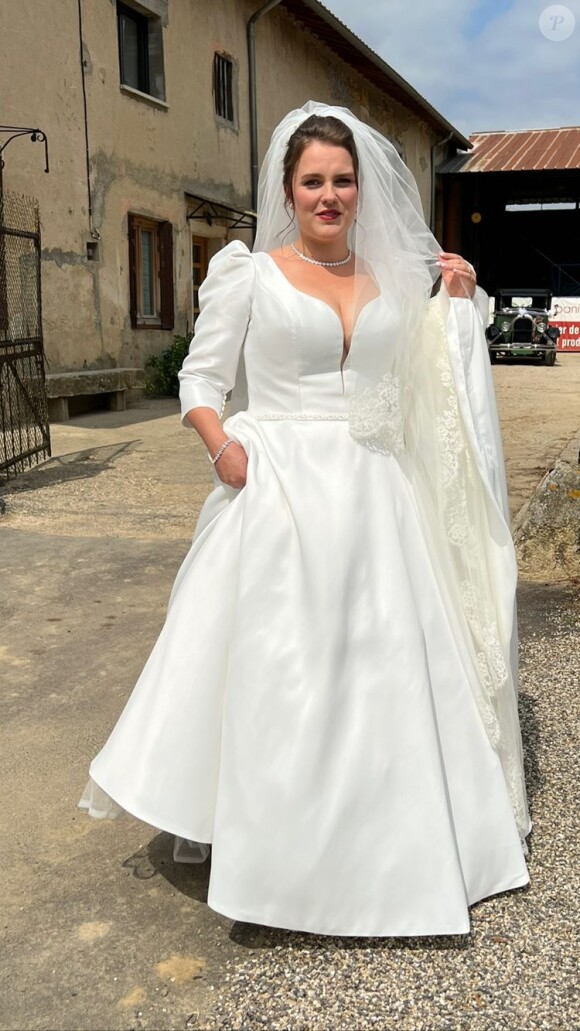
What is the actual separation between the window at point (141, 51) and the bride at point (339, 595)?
441 inches

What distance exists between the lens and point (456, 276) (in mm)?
2340

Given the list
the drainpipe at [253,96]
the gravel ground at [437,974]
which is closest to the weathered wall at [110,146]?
the drainpipe at [253,96]

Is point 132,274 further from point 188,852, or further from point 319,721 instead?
point 319,721

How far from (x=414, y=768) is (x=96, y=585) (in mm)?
3017

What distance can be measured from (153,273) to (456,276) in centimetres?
1160

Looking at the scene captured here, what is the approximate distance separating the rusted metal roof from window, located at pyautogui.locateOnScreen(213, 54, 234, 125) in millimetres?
1860

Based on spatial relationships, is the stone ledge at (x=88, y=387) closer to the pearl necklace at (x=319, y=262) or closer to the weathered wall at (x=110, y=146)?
the weathered wall at (x=110, y=146)

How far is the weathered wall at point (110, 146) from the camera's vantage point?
32.7 ft

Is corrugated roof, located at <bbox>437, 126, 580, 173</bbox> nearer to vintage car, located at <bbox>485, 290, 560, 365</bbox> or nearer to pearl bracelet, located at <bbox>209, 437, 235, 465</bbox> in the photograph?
vintage car, located at <bbox>485, 290, 560, 365</bbox>

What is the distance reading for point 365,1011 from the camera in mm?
1789

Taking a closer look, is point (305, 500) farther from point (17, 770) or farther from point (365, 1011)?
point (17, 770)

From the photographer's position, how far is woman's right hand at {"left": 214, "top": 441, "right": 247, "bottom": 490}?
6.94ft

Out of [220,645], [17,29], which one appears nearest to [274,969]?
[220,645]

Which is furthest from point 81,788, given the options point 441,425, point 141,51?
point 141,51
